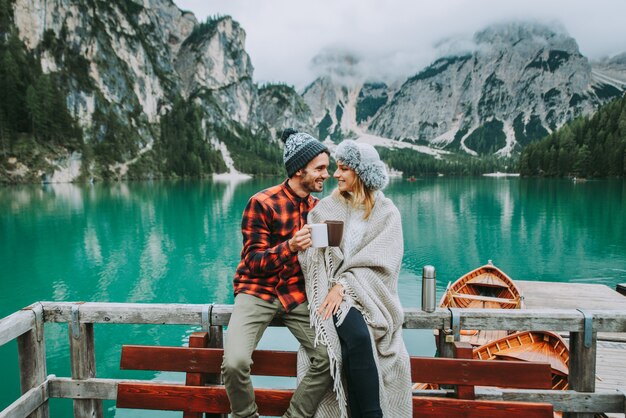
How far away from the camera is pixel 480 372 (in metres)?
3.43

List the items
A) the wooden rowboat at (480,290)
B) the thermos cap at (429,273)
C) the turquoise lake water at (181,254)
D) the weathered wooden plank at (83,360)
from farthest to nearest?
the turquoise lake water at (181,254), the wooden rowboat at (480,290), the thermos cap at (429,273), the weathered wooden plank at (83,360)

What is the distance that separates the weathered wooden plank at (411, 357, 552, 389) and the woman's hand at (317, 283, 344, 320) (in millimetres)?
843

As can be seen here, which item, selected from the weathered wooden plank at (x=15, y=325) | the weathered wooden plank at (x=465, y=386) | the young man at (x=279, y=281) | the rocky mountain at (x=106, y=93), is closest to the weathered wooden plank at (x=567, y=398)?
the weathered wooden plank at (x=465, y=386)

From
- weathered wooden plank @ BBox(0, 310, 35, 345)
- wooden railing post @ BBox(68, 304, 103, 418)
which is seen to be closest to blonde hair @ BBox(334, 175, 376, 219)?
wooden railing post @ BBox(68, 304, 103, 418)

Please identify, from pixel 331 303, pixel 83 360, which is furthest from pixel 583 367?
pixel 83 360

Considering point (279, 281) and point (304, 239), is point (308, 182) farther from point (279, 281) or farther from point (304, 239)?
point (279, 281)

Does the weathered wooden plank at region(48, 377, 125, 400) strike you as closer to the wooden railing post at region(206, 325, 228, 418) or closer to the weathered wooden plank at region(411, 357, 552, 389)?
the wooden railing post at region(206, 325, 228, 418)

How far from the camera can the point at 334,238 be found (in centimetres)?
318

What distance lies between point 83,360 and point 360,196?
301cm

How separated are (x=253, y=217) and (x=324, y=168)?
33.6 inches

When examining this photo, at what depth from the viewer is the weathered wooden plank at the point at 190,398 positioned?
3.49 m

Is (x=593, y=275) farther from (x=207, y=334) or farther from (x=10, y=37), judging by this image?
(x=10, y=37)

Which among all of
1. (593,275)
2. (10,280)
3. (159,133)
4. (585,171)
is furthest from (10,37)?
(585,171)

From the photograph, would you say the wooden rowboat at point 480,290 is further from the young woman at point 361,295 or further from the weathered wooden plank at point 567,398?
the young woman at point 361,295
